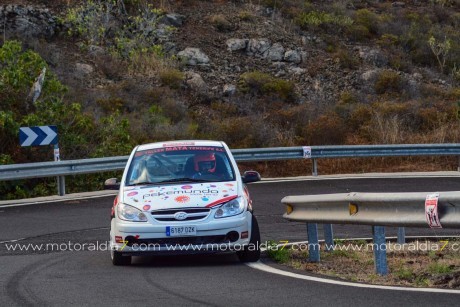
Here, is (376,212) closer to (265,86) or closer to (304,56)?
(265,86)

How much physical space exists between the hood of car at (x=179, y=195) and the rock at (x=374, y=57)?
28.7 meters

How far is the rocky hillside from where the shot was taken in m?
24.3

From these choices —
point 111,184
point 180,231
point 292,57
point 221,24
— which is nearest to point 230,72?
point 292,57

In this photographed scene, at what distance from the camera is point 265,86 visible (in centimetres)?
3488

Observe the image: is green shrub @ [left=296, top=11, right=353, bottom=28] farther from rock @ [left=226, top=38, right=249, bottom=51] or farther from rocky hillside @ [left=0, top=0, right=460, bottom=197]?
rock @ [left=226, top=38, right=249, bottom=51]

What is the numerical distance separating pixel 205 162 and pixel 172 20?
27.7 meters

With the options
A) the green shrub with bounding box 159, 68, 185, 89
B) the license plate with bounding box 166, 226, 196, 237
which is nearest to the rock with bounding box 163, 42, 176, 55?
the green shrub with bounding box 159, 68, 185, 89

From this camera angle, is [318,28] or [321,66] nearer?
[321,66]

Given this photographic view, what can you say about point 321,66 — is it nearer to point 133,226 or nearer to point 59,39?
point 59,39

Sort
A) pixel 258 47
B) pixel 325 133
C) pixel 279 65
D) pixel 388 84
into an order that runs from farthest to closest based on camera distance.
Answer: pixel 258 47
pixel 279 65
pixel 388 84
pixel 325 133

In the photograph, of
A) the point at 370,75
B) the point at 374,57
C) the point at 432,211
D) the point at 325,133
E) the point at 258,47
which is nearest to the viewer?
the point at 432,211

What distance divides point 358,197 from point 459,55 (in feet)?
110

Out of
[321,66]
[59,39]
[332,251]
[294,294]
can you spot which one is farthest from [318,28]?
[294,294]

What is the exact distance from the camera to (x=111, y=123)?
24391mm
